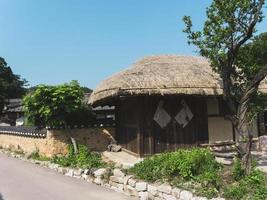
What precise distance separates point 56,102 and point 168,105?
167 inches

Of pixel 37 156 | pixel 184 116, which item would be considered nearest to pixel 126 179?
pixel 184 116

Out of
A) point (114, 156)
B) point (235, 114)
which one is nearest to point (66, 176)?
point (114, 156)

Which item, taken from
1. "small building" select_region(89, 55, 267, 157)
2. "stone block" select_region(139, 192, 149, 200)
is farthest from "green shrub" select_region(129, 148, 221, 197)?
"small building" select_region(89, 55, 267, 157)

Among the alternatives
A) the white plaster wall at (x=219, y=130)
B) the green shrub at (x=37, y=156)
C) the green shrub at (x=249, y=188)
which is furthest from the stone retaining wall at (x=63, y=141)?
the green shrub at (x=249, y=188)

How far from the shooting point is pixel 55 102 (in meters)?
14.4

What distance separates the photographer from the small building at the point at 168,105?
42.8ft

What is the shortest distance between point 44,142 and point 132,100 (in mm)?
4147

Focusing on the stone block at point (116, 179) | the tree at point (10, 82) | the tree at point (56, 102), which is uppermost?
Answer: the tree at point (10, 82)

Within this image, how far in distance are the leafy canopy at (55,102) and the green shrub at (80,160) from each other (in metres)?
1.39

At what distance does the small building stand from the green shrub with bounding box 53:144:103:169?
1.75 meters

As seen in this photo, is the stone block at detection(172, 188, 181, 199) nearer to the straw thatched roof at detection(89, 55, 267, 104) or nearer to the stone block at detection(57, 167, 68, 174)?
the straw thatched roof at detection(89, 55, 267, 104)

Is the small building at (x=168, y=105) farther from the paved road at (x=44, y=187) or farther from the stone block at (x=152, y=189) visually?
the stone block at (x=152, y=189)

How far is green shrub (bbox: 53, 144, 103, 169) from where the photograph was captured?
1218cm

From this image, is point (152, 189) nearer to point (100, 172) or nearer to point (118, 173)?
point (118, 173)
